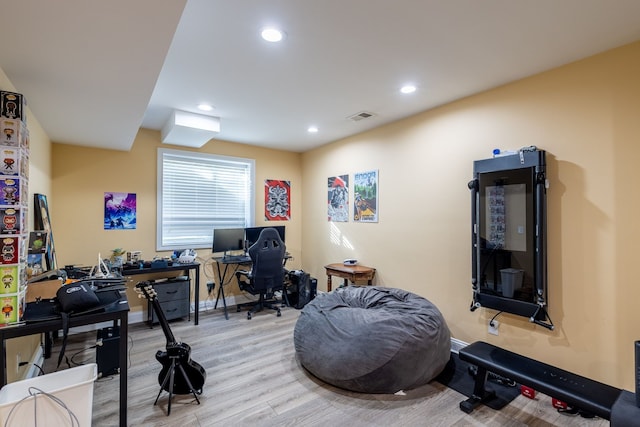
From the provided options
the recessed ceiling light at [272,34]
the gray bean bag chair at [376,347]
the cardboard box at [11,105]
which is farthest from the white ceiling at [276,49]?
the gray bean bag chair at [376,347]

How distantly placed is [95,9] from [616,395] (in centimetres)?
343

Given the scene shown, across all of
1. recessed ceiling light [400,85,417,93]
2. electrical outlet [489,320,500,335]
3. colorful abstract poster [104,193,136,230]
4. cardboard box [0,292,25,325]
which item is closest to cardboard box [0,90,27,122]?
cardboard box [0,292,25,325]

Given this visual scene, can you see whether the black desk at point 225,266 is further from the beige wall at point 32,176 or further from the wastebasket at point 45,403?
the wastebasket at point 45,403

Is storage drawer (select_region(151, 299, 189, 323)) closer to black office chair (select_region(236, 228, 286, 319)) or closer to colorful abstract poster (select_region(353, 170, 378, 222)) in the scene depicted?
black office chair (select_region(236, 228, 286, 319))

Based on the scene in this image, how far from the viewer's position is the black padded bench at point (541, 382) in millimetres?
1797

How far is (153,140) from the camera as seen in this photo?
4199 mm

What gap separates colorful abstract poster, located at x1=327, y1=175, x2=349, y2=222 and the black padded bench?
2.58 meters

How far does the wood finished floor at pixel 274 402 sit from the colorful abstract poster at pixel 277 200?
2.54 m

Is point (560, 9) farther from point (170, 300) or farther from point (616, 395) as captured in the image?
point (170, 300)

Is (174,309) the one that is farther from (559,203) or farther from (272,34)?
(559,203)

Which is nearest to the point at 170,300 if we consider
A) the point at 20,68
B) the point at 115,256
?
the point at 115,256

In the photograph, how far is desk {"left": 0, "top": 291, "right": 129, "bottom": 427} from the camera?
162 centimetres

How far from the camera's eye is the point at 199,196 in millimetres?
4633

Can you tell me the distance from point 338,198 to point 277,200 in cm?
118
